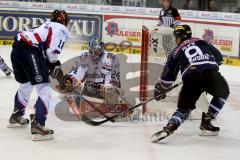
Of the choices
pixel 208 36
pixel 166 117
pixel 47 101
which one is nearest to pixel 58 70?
pixel 47 101

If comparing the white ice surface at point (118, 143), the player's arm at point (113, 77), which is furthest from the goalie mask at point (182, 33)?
the player's arm at point (113, 77)

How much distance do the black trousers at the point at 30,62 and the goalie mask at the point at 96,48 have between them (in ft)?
2.81

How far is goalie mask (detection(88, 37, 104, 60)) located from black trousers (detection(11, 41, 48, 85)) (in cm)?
86

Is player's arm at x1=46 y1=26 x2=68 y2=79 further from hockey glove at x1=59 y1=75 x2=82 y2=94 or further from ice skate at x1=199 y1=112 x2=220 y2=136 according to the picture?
ice skate at x1=199 y1=112 x2=220 y2=136

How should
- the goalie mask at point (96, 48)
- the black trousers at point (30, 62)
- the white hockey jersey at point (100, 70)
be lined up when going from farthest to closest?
the white hockey jersey at point (100, 70) < the goalie mask at point (96, 48) < the black trousers at point (30, 62)

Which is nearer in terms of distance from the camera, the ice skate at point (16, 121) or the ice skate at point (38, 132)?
the ice skate at point (38, 132)

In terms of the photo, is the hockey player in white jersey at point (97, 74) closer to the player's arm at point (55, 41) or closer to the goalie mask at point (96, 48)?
the goalie mask at point (96, 48)

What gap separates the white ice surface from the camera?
3707 millimetres

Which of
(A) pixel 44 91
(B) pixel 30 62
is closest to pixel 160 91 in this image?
(A) pixel 44 91

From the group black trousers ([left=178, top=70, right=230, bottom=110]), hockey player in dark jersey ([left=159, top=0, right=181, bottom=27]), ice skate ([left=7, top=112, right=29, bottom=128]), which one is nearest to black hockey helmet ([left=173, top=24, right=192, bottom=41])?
black trousers ([left=178, top=70, right=230, bottom=110])

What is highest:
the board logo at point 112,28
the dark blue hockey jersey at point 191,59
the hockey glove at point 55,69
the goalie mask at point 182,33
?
the goalie mask at point 182,33

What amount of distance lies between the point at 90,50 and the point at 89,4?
5.28 metres

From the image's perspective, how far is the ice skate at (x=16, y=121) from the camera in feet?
14.5

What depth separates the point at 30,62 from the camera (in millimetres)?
3977
